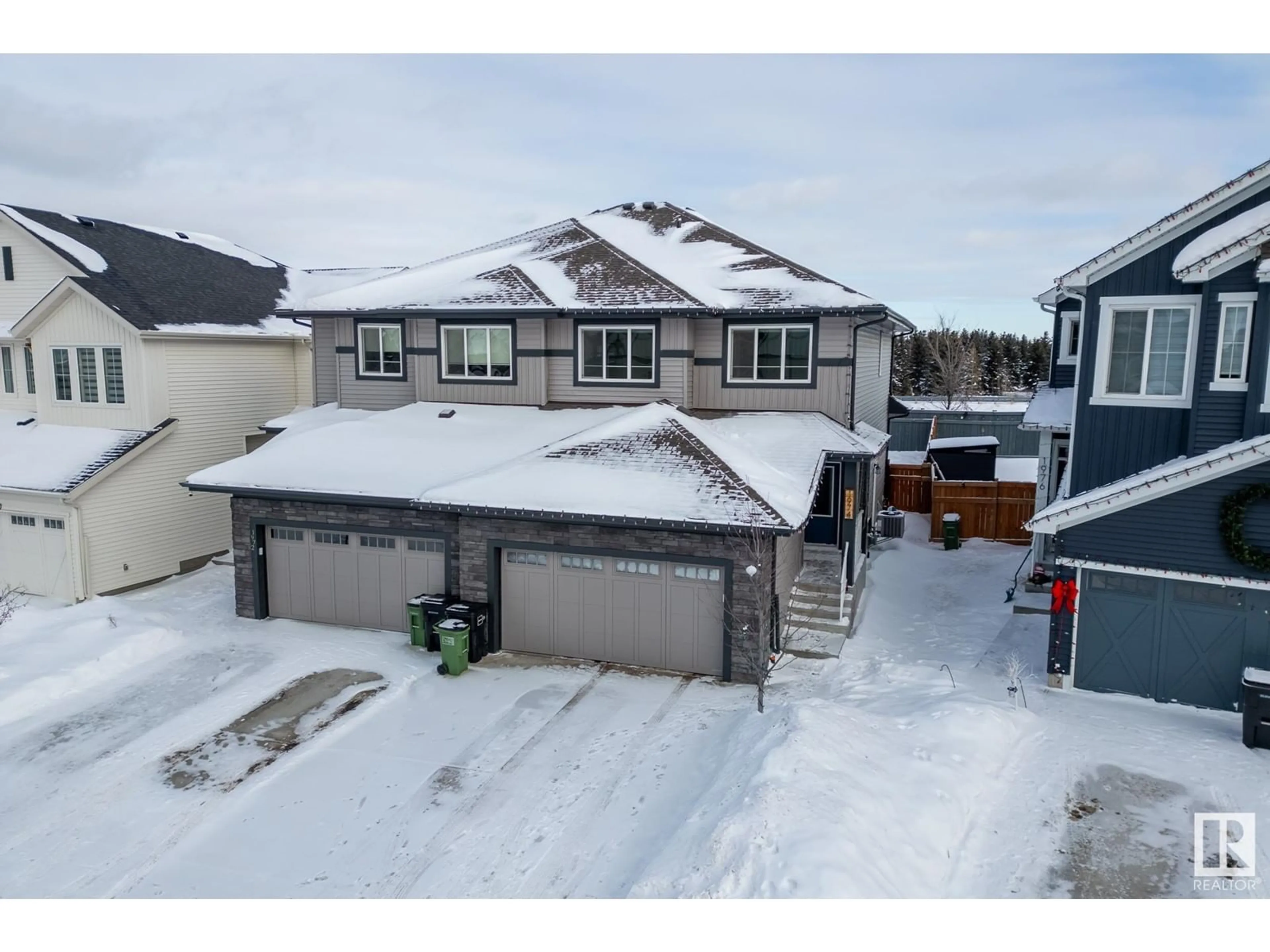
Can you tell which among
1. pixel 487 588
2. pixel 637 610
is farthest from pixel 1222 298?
pixel 487 588

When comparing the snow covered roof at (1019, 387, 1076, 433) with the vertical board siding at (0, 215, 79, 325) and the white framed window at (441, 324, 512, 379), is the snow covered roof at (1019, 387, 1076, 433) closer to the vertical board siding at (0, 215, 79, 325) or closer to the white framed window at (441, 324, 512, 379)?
the white framed window at (441, 324, 512, 379)

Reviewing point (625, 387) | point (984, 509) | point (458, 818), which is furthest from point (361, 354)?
point (984, 509)

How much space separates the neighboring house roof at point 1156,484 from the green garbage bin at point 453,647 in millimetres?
8943

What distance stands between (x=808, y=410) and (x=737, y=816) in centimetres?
1051

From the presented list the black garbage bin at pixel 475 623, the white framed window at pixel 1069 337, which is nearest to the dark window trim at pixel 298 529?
the black garbage bin at pixel 475 623

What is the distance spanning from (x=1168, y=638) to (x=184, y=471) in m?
20.7

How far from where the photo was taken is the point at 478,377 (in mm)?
18859

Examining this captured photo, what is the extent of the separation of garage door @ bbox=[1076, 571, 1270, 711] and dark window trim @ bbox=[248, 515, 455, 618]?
10364 mm

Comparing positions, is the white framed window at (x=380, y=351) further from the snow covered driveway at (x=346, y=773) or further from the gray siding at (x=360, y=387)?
the snow covered driveway at (x=346, y=773)

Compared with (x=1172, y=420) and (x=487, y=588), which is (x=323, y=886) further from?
(x=1172, y=420)

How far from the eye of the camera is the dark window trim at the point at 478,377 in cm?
1845

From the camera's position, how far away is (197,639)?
611 inches

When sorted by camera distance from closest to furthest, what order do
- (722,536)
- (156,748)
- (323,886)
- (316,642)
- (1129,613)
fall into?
(323,886) → (156,748) → (1129,613) → (722,536) → (316,642)

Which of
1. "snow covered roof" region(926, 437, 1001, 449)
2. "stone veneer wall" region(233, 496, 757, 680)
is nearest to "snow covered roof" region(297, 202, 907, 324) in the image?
"stone veneer wall" region(233, 496, 757, 680)
